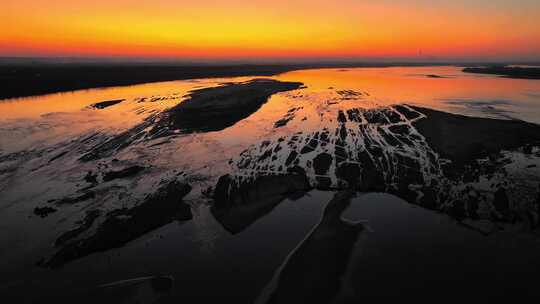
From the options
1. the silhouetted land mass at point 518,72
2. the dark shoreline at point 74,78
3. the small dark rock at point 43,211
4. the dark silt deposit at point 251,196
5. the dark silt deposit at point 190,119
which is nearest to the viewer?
the dark silt deposit at point 251,196

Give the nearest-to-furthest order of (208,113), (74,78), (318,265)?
(318,265), (208,113), (74,78)

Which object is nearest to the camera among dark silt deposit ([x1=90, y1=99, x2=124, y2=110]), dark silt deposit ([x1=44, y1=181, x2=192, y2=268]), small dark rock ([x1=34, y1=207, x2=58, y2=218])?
dark silt deposit ([x1=44, y1=181, x2=192, y2=268])

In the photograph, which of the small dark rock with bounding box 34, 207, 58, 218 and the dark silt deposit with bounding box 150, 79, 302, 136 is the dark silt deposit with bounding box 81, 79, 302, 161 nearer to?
the dark silt deposit with bounding box 150, 79, 302, 136

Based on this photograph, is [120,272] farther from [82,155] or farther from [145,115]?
[145,115]

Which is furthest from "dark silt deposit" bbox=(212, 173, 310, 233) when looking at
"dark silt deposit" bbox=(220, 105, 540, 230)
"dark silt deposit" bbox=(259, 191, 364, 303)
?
"dark silt deposit" bbox=(259, 191, 364, 303)

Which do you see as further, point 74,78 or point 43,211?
point 74,78

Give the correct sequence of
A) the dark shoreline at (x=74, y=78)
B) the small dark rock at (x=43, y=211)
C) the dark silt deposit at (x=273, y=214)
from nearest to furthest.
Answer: the dark silt deposit at (x=273, y=214)
the small dark rock at (x=43, y=211)
the dark shoreline at (x=74, y=78)

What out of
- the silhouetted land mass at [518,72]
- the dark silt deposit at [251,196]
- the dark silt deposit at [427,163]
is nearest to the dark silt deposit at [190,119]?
the dark silt deposit at [427,163]

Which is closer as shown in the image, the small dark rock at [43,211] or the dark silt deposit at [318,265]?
the dark silt deposit at [318,265]

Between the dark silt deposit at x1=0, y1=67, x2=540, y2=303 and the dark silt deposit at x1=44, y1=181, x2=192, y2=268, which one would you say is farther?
the dark silt deposit at x1=44, y1=181, x2=192, y2=268

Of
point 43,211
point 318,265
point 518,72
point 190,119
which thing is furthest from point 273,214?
point 518,72

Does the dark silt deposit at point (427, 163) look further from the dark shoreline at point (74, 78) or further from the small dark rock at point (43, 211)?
the dark shoreline at point (74, 78)

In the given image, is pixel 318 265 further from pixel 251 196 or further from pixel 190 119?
pixel 190 119
